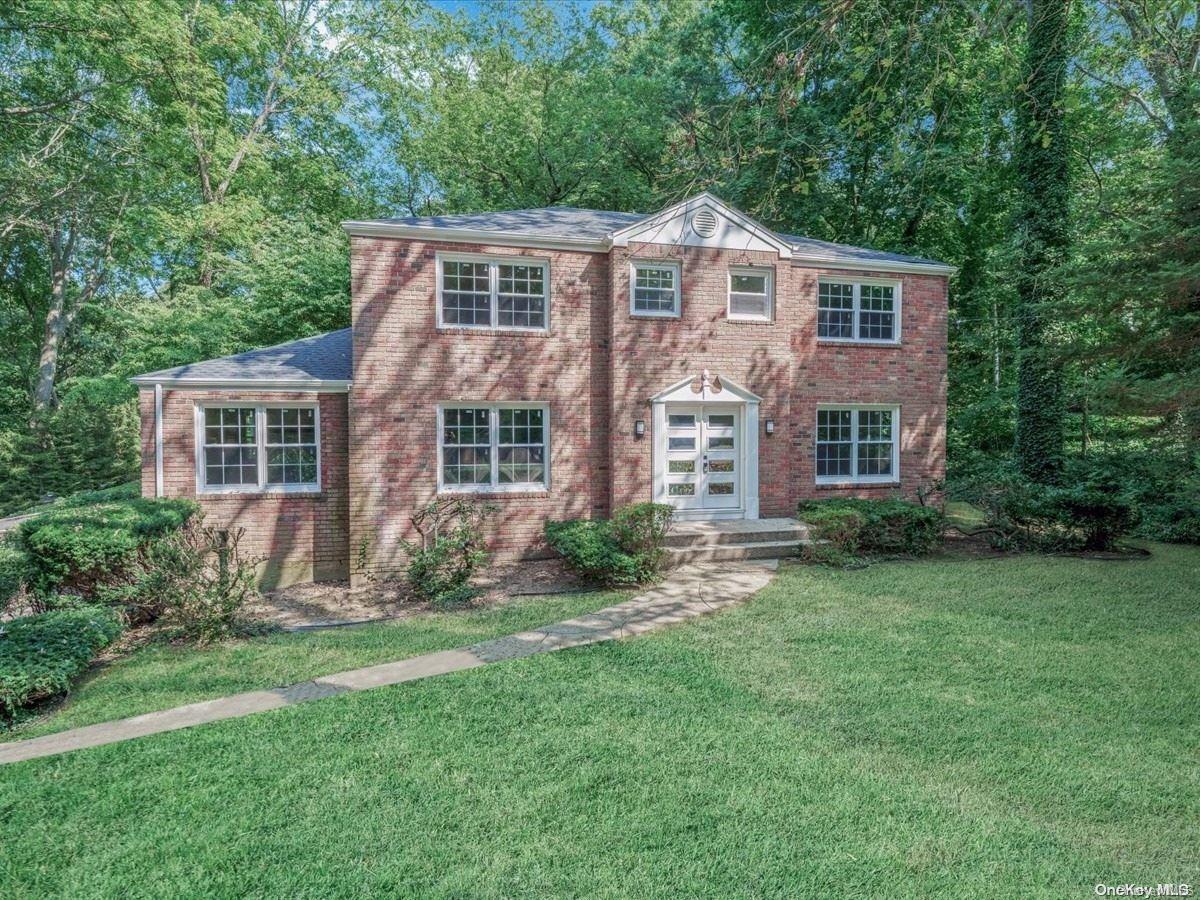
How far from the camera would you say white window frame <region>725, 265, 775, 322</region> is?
11.7 meters

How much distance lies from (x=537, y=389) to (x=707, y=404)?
10.8ft

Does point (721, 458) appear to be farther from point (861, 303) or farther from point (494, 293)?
point (494, 293)

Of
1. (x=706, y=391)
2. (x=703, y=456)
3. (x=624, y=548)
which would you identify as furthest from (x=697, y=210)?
(x=624, y=548)

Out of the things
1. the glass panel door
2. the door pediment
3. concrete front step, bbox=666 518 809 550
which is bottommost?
concrete front step, bbox=666 518 809 550

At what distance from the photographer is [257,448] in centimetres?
1063

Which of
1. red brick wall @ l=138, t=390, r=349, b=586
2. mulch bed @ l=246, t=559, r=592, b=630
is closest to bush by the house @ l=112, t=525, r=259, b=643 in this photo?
mulch bed @ l=246, t=559, r=592, b=630

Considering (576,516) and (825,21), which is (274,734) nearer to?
(825,21)

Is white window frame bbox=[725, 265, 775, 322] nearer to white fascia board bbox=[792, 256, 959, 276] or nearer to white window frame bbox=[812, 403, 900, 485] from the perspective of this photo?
white fascia board bbox=[792, 256, 959, 276]

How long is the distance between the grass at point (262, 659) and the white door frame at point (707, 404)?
3.63 m

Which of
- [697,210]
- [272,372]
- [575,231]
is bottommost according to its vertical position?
[272,372]

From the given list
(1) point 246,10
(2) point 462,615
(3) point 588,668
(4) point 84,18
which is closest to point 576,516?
(2) point 462,615

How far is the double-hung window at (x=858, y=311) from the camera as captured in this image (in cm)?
1266

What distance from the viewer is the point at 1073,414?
53.8 feet

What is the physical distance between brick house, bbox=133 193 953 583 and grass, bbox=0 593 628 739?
123 inches
